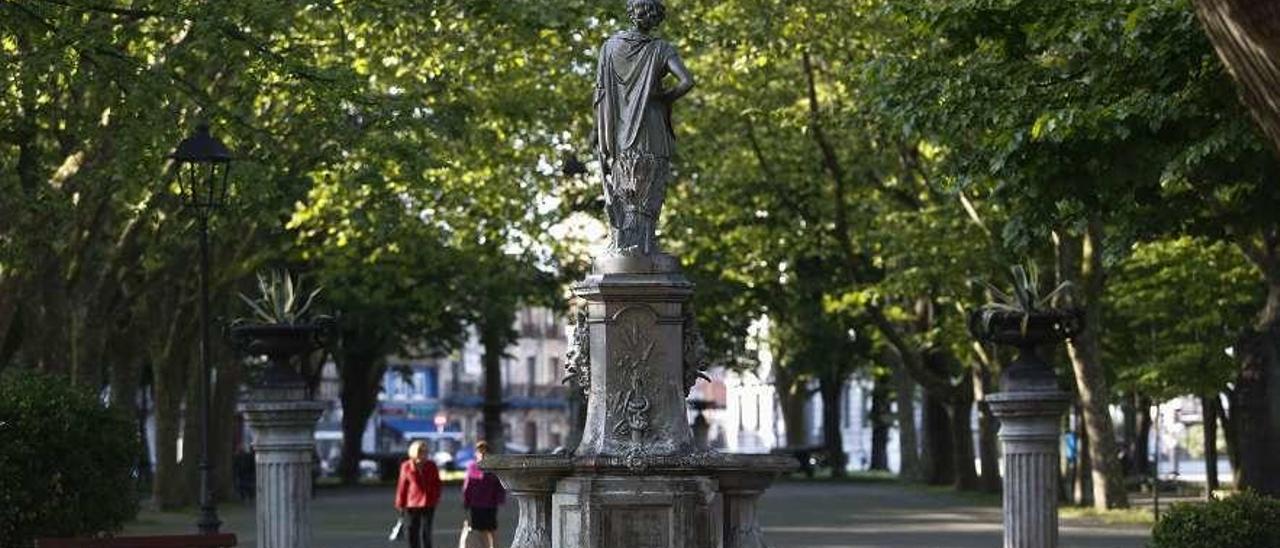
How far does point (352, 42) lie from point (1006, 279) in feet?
42.6

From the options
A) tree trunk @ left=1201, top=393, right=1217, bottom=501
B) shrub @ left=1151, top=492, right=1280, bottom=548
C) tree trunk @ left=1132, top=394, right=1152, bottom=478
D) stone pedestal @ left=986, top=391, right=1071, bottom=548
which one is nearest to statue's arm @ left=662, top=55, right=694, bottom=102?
stone pedestal @ left=986, top=391, right=1071, bottom=548

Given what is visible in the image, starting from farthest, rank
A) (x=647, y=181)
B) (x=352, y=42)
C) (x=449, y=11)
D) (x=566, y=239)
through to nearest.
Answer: (x=566, y=239) → (x=352, y=42) → (x=449, y=11) → (x=647, y=181)

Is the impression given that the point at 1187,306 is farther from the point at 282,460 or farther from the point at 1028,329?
the point at 282,460

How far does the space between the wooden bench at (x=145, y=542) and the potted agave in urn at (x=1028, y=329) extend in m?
7.68

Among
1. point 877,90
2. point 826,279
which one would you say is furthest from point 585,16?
point 826,279

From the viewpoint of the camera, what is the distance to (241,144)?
30.8 m

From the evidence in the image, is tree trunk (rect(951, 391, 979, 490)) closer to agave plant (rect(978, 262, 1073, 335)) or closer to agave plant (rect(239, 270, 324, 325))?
agave plant (rect(978, 262, 1073, 335))

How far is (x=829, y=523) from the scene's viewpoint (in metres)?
41.5

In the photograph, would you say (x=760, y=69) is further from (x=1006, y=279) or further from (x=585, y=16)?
(x=585, y=16)

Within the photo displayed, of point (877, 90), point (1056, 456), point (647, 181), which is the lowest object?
point (1056, 456)

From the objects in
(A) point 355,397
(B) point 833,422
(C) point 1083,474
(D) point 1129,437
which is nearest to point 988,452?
(C) point 1083,474

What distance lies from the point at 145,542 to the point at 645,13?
5.30 metres

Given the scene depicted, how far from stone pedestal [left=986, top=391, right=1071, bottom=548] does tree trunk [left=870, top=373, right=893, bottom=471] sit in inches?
1885

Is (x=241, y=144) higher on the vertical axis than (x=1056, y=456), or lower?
higher
